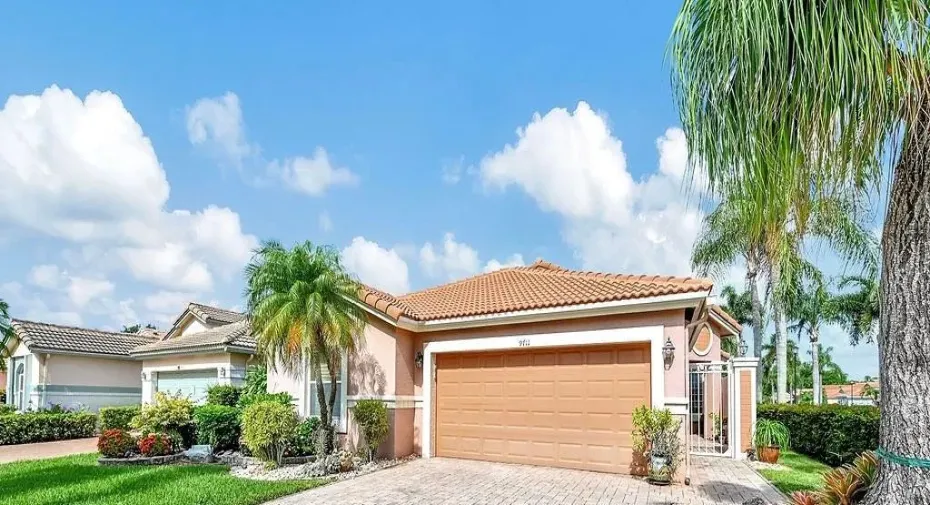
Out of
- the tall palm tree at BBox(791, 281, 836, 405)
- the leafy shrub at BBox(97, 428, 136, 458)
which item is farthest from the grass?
the tall palm tree at BBox(791, 281, 836, 405)

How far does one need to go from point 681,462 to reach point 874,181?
24.3 feet

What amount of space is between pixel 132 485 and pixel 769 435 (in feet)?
44.9

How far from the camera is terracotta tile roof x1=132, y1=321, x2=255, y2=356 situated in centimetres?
2073

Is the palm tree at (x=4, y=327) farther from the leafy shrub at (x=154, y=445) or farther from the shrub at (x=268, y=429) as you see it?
the shrub at (x=268, y=429)

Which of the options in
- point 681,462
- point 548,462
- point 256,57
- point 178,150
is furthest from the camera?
point 178,150

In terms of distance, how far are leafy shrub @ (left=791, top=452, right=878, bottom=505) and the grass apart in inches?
318

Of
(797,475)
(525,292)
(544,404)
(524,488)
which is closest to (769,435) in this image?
(797,475)

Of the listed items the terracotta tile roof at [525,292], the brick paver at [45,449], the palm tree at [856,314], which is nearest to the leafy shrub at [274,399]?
the terracotta tile roof at [525,292]

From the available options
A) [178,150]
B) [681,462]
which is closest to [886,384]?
[681,462]

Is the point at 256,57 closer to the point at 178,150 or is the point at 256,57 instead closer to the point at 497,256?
the point at 178,150

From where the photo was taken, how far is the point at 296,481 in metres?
11.4

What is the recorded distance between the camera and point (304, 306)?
41.2ft

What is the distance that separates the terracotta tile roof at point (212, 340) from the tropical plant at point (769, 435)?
14659 millimetres

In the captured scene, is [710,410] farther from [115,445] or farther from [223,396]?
[115,445]
